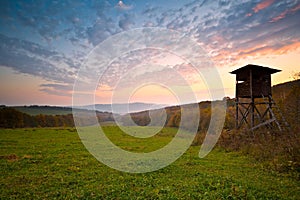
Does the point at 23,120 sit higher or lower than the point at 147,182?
higher

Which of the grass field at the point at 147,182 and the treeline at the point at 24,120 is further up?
the treeline at the point at 24,120

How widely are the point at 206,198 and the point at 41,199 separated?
20.2 feet

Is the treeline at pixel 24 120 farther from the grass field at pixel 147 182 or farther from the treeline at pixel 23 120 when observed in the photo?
the grass field at pixel 147 182

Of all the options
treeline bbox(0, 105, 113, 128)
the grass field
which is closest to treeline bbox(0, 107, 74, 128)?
treeline bbox(0, 105, 113, 128)

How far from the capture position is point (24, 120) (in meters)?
67.1

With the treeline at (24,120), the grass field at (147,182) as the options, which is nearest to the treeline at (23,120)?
the treeline at (24,120)

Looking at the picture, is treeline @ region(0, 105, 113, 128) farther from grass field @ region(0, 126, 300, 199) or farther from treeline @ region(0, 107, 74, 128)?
grass field @ region(0, 126, 300, 199)

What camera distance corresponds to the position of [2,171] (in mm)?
12906

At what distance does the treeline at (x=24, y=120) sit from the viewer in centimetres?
6104

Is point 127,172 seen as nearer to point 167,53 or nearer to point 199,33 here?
point 167,53

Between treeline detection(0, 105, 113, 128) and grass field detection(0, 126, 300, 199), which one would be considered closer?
grass field detection(0, 126, 300, 199)

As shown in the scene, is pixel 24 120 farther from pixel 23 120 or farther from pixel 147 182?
pixel 147 182

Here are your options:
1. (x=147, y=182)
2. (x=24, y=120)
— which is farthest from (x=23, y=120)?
(x=147, y=182)

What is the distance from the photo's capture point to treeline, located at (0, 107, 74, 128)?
6104cm
